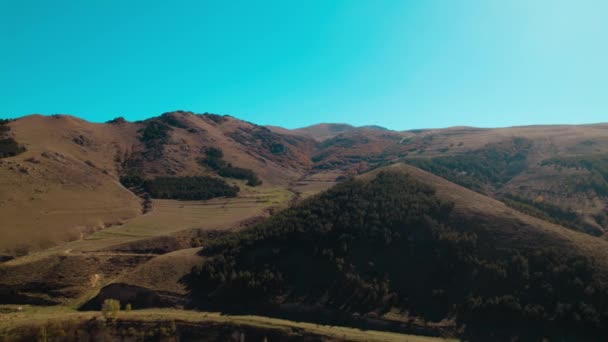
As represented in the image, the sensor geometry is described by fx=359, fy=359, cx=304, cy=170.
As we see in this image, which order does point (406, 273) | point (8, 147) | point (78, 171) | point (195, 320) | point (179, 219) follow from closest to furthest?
point (195, 320) < point (406, 273) < point (179, 219) < point (8, 147) < point (78, 171)

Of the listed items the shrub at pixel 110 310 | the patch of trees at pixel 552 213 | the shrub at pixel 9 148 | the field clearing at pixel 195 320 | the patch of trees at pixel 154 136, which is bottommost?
the field clearing at pixel 195 320

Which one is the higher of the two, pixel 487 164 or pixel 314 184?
pixel 487 164

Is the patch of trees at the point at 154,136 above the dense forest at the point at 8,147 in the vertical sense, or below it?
above

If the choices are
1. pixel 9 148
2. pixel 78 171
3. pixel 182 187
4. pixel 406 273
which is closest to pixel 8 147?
pixel 9 148

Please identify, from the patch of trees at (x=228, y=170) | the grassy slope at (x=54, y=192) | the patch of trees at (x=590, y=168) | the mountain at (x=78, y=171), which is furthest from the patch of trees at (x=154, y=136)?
the patch of trees at (x=590, y=168)

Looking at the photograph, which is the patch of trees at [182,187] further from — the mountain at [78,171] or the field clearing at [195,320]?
the field clearing at [195,320]

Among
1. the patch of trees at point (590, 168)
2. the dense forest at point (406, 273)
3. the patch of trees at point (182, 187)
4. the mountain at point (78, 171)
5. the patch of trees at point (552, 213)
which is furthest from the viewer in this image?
the patch of trees at point (182, 187)

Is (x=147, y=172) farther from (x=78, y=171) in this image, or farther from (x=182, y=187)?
(x=78, y=171)
